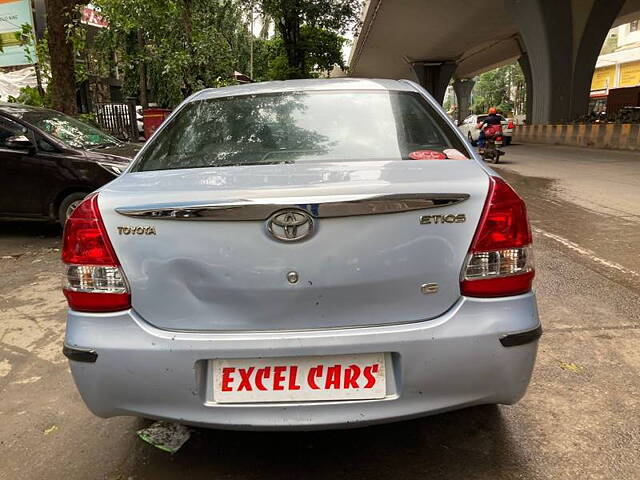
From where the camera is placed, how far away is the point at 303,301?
1.84m

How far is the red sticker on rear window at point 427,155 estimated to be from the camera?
92.3 inches

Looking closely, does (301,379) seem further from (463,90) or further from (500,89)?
(500,89)

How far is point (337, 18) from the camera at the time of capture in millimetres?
25312

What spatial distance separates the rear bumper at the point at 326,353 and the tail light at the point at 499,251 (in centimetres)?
6

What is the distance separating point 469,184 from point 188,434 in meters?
1.60

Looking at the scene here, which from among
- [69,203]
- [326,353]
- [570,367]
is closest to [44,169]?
[69,203]

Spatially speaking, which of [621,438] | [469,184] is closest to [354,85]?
[469,184]

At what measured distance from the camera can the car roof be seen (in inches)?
114

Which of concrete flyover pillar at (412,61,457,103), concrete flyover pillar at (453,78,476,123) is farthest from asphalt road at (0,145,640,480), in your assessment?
concrete flyover pillar at (453,78,476,123)

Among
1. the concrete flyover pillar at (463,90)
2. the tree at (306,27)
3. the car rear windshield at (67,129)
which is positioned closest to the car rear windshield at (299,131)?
the car rear windshield at (67,129)

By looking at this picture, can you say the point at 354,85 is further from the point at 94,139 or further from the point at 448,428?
the point at 94,139

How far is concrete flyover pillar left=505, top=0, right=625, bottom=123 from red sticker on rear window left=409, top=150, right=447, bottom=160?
20622mm

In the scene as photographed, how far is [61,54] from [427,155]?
843 cm

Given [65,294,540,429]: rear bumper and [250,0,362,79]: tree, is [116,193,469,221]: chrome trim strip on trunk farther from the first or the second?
[250,0,362,79]: tree
